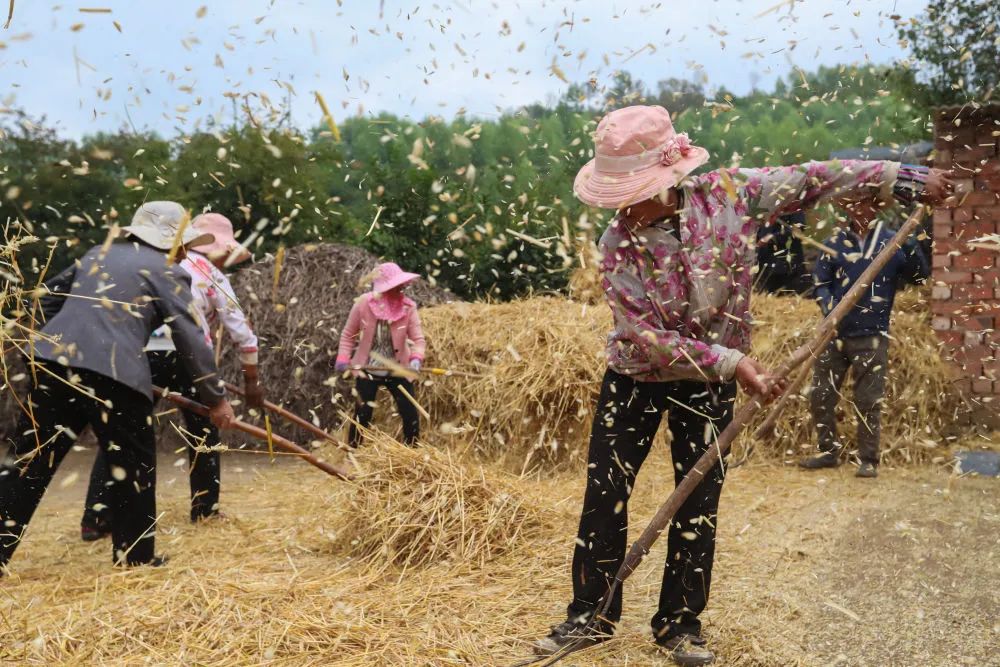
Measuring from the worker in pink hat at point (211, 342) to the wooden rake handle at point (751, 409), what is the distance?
2516 mm

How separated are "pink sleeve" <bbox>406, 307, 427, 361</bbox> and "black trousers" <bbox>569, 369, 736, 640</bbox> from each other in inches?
127

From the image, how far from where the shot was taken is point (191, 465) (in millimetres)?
4984

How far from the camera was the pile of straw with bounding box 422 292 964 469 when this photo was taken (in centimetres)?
648

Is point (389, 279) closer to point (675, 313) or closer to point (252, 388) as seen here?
point (252, 388)

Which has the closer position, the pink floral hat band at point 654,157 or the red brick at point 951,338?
the pink floral hat band at point 654,157

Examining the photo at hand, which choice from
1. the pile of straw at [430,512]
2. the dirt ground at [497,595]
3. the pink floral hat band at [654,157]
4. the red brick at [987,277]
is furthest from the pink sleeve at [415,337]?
the red brick at [987,277]

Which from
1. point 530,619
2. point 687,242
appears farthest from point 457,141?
point 530,619

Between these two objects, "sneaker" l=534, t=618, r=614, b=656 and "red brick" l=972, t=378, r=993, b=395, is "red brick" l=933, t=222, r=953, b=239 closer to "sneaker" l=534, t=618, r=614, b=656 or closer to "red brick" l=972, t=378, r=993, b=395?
"red brick" l=972, t=378, r=993, b=395

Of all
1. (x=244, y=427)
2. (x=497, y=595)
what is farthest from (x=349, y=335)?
(x=497, y=595)

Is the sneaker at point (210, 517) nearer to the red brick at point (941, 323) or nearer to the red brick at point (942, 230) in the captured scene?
the red brick at point (941, 323)

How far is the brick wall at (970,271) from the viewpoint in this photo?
668 centimetres

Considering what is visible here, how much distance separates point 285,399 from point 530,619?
5.04 m

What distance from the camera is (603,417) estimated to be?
3.16m

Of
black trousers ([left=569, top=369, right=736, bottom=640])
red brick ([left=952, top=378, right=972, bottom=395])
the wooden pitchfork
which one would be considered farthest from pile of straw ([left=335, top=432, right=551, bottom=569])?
red brick ([left=952, top=378, right=972, bottom=395])
